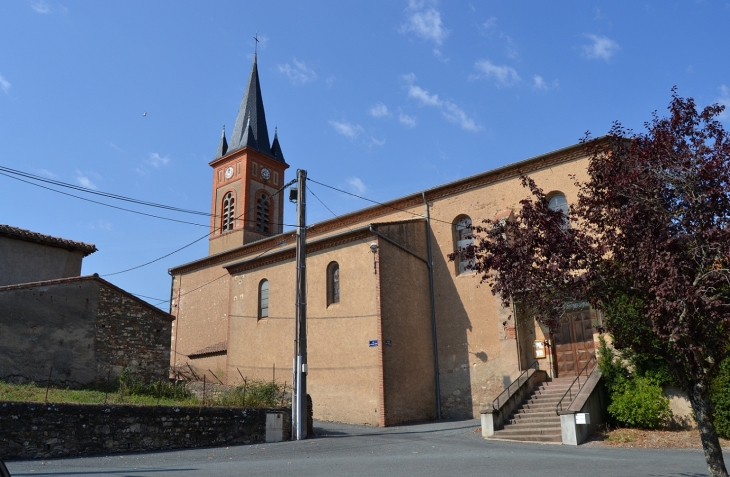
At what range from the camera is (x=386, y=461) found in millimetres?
11164

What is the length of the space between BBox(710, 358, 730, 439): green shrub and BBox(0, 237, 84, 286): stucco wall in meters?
20.3

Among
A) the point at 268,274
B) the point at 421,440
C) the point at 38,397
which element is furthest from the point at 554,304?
the point at 268,274

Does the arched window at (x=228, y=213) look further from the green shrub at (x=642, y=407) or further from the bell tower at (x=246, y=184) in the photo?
the green shrub at (x=642, y=407)

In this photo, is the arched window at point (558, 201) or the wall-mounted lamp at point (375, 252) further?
the arched window at point (558, 201)

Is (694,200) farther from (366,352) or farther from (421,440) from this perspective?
(366,352)

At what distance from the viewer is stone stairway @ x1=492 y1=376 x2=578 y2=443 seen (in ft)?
49.5

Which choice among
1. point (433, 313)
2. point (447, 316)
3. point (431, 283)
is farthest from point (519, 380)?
point (431, 283)

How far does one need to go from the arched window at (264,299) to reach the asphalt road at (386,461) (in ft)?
29.8

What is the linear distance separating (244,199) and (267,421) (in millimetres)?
25060

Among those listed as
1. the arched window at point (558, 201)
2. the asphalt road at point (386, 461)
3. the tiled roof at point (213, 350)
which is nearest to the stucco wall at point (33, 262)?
the tiled roof at point (213, 350)

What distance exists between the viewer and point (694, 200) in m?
7.83

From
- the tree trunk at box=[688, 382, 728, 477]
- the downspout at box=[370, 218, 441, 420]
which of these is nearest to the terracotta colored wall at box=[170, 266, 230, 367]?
the downspout at box=[370, 218, 441, 420]

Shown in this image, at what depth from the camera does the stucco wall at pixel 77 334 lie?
16078 mm

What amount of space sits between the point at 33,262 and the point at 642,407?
63.1 ft
